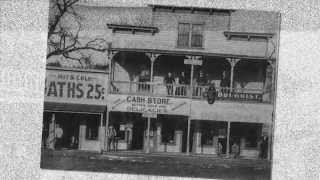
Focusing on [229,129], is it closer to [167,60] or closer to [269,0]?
[167,60]

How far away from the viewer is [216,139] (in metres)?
3.88

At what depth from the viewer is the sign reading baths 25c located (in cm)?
388

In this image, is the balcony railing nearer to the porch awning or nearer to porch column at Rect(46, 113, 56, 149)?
the porch awning

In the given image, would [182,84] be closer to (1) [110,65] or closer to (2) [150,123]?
(2) [150,123]

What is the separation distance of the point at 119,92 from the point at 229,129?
0.89 m

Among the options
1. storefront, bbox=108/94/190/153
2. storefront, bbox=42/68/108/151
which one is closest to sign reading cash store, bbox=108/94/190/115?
storefront, bbox=108/94/190/153

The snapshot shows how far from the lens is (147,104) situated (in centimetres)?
388

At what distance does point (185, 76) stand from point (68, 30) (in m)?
0.97

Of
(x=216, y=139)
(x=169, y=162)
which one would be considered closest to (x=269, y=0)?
(x=216, y=139)

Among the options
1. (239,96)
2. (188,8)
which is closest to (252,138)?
(239,96)

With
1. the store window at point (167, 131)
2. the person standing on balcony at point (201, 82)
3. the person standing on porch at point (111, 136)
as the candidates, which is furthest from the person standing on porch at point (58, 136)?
the person standing on balcony at point (201, 82)

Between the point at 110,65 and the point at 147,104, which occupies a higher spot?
the point at 110,65

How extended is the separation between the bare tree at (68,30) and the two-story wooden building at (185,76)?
0.21 ft

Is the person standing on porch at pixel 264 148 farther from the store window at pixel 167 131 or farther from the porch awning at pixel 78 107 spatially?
the porch awning at pixel 78 107
